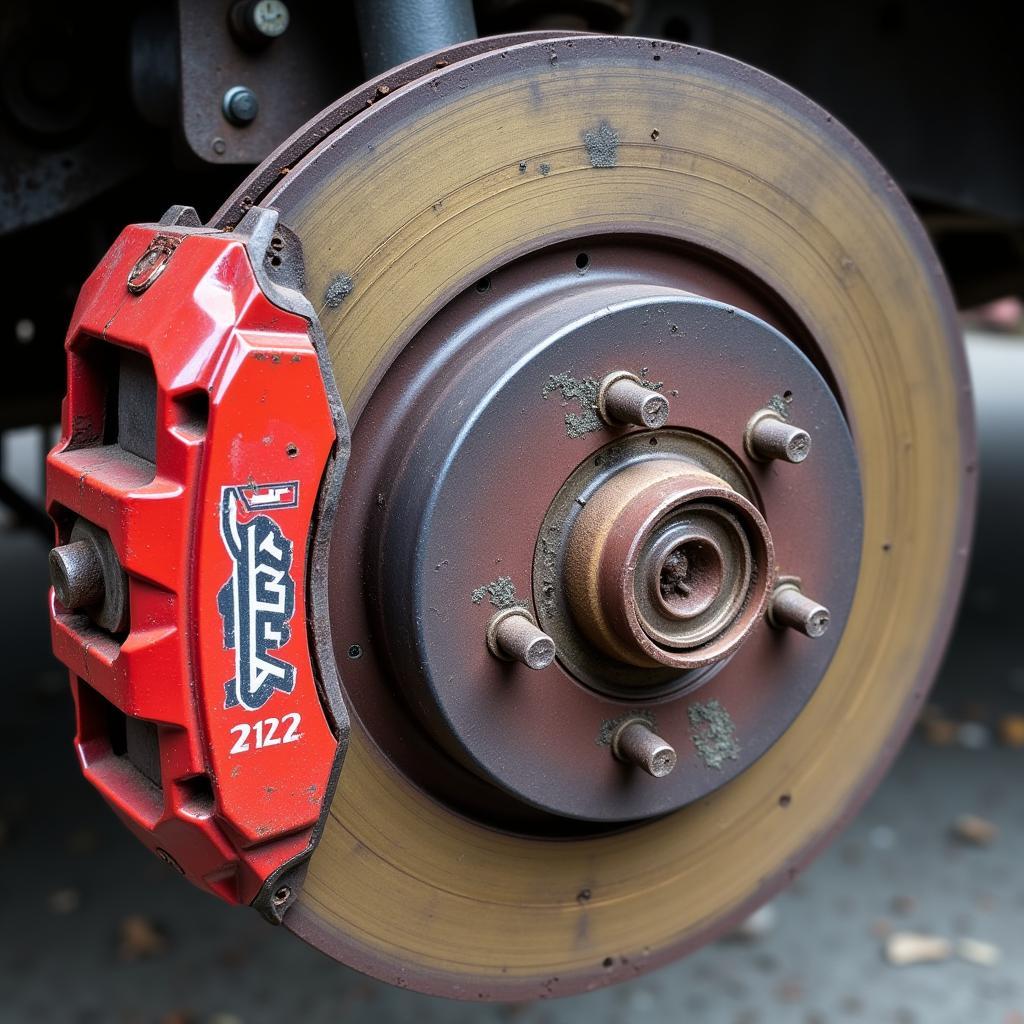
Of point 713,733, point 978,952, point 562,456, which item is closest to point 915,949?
point 978,952

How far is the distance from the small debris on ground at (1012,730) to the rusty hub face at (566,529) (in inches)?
53.3

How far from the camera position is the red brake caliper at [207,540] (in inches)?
24.3

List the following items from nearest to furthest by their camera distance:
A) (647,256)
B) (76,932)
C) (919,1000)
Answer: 1. (647,256)
2. (919,1000)
3. (76,932)

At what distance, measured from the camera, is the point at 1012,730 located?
1993 millimetres

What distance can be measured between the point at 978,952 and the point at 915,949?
0.08 meters

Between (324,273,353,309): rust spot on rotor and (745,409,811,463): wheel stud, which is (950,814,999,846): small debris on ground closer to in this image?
(745,409,811,463): wheel stud

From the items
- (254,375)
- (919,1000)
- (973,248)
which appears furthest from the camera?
(973,248)

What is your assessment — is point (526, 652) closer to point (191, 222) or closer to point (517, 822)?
point (517, 822)

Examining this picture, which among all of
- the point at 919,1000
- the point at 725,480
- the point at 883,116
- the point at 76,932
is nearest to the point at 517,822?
the point at 725,480

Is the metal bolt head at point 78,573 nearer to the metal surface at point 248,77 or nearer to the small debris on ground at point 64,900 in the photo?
the metal surface at point 248,77

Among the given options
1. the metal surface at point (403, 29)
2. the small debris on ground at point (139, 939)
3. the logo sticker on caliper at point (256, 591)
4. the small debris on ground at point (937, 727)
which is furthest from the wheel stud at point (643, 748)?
the small debris on ground at point (937, 727)

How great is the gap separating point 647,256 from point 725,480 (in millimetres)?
180

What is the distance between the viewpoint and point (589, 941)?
0.89 meters

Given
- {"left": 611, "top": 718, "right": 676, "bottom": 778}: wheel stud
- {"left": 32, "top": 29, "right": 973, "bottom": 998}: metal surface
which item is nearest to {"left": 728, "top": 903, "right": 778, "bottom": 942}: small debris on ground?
{"left": 32, "top": 29, "right": 973, "bottom": 998}: metal surface
